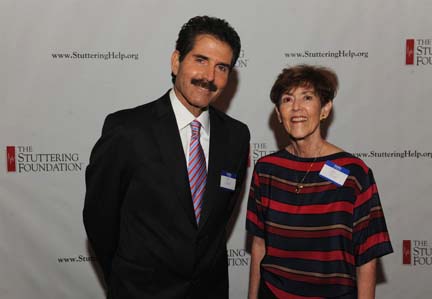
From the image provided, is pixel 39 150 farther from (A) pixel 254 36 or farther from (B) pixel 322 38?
(B) pixel 322 38

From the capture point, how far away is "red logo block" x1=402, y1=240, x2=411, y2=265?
2764 millimetres

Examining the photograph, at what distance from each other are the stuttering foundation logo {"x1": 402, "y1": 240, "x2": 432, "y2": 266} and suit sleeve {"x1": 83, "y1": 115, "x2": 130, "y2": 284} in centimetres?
185

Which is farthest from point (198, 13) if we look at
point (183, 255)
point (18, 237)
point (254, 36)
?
point (18, 237)

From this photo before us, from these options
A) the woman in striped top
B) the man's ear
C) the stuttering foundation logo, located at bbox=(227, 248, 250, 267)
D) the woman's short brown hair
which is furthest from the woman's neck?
the stuttering foundation logo, located at bbox=(227, 248, 250, 267)

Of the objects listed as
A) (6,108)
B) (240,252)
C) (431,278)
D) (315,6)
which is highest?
(315,6)

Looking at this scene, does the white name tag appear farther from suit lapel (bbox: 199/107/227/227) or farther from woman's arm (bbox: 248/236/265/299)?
woman's arm (bbox: 248/236/265/299)

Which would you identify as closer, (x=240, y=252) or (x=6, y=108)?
(x=6, y=108)

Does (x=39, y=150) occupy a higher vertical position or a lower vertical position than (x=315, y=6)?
lower

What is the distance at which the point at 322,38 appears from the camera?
8.60 feet

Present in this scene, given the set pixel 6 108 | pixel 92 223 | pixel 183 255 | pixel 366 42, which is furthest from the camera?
pixel 366 42

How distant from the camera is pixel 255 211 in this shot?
1.89 m

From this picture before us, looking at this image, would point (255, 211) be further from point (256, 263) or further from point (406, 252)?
point (406, 252)

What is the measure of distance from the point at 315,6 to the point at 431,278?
1.83m

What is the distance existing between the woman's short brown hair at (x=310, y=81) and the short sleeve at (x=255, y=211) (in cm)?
38
